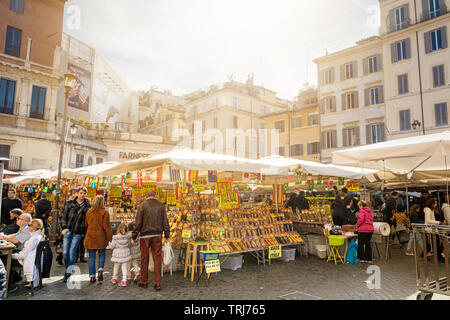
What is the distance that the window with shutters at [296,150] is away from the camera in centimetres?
3047

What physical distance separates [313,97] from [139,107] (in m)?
23.3

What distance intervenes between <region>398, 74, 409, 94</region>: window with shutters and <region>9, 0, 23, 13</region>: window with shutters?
28893 millimetres

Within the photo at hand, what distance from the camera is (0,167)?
4.39 meters

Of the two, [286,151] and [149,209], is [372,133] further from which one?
[149,209]

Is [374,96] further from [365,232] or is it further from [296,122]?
[365,232]

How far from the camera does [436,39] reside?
72.6ft


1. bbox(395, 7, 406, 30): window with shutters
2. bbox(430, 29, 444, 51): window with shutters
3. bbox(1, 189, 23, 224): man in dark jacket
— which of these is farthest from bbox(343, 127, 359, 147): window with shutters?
bbox(1, 189, 23, 224): man in dark jacket

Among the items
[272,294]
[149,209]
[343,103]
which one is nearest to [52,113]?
[149,209]

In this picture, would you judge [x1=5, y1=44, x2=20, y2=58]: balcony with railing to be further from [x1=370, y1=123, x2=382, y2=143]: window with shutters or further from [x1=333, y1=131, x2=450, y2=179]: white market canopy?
[x1=370, y1=123, x2=382, y2=143]: window with shutters

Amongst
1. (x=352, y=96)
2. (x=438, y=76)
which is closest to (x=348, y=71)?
(x=352, y=96)

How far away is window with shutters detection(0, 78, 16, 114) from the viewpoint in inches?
798

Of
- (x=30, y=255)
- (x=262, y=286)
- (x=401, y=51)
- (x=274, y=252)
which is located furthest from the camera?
(x=401, y=51)

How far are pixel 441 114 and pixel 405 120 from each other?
2.31 meters

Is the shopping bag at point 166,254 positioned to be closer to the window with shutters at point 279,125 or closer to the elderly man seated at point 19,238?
the elderly man seated at point 19,238
